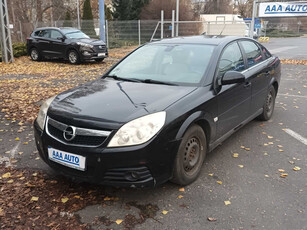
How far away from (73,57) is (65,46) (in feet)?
2.03

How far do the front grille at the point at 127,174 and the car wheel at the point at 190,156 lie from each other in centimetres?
40

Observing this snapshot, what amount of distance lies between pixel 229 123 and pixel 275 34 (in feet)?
140

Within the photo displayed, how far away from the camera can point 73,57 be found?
13945 millimetres

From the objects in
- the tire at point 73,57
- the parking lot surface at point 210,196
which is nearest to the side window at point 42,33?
the tire at point 73,57

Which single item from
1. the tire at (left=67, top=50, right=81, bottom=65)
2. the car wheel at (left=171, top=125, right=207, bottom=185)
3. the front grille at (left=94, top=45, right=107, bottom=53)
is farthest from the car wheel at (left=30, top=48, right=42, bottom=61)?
the car wheel at (left=171, top=125, right=207, bottom=185)

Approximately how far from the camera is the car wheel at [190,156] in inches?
124

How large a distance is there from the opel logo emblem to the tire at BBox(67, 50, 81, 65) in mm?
11307

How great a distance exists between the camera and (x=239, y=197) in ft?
10.5

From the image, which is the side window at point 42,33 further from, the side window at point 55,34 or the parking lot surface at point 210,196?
the parking lot surface at point 210,196

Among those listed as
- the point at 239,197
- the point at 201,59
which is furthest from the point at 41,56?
the point at 239,197

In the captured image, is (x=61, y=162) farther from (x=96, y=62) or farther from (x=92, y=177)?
(x=96, y=62)

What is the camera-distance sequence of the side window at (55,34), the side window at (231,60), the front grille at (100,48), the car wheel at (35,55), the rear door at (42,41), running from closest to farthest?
the side window at (231,60) < the front grille at (100,48) < the side window at (55,34) < the rear door at (42,41) < the car wheel at (35,55)

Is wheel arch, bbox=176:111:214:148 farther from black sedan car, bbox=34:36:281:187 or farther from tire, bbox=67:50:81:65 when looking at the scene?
tire, bbox=67:50:81:65

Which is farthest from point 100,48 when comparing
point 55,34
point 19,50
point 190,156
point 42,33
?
point 190,156
